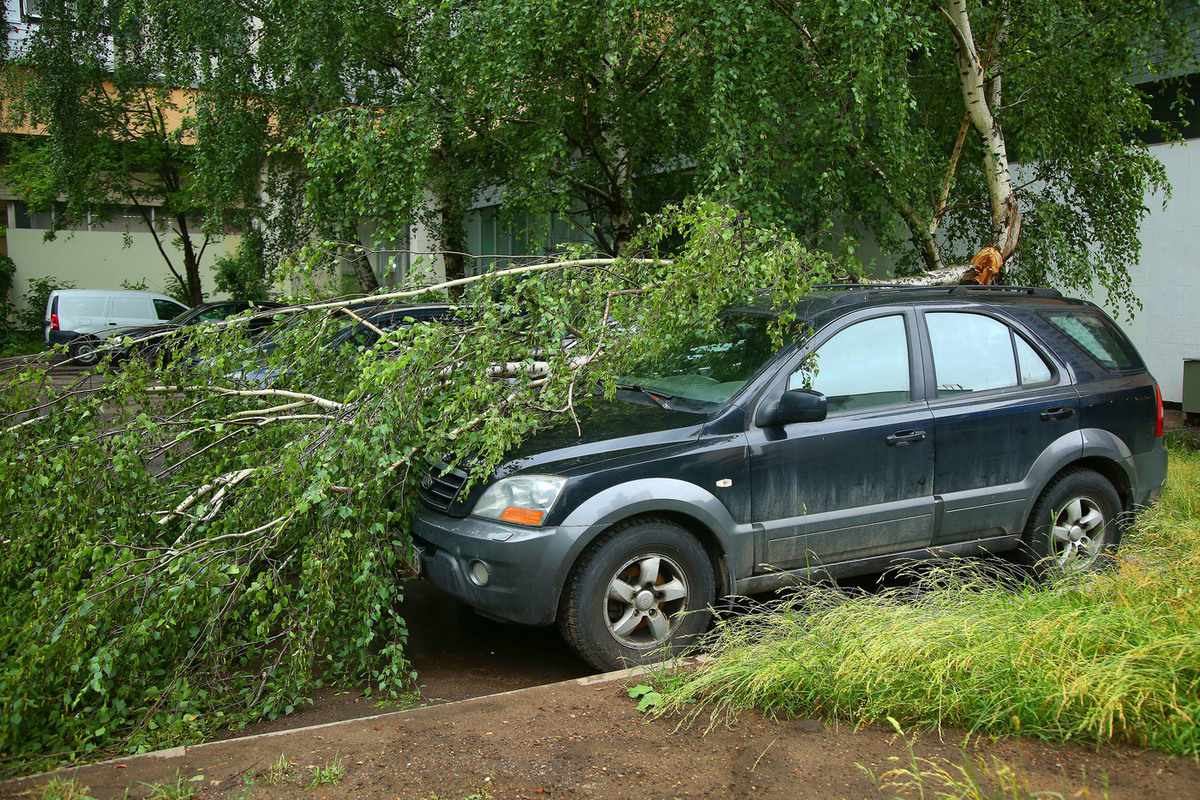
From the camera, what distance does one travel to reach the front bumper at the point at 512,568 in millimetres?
4273

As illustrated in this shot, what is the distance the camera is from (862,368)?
205 inches

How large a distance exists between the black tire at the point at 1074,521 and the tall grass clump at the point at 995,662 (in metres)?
1.28

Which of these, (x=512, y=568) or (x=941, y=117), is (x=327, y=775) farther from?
(x=941, y=117)

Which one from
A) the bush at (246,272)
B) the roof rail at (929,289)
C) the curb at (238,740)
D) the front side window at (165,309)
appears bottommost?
the curb at (238,740)

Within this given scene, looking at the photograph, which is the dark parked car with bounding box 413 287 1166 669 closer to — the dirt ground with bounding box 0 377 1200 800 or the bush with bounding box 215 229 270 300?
the dirt ground with bounding box 0 377 1200 800

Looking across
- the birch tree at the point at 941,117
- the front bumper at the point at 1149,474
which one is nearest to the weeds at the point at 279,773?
the front bumper at the point at 1149,474

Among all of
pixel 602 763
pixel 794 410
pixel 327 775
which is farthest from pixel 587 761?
pixel 794 410

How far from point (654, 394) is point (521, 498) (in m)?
1.20

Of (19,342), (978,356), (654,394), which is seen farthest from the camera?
(19,342)

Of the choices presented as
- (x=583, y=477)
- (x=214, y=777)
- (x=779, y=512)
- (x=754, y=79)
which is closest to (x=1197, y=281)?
(x=754, y=79)

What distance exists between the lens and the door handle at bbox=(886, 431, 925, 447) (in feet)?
16.7

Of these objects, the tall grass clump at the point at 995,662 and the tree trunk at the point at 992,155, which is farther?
the tree trunk at the point at 992,155

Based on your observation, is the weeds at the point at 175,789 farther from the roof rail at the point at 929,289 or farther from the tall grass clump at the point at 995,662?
the roof rail at the point at 929,289

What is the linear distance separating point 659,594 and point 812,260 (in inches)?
84.7
